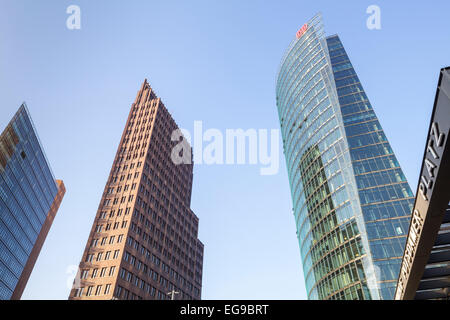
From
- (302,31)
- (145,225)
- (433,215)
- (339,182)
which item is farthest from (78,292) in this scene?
(302,31)

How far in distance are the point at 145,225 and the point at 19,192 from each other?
40.4m

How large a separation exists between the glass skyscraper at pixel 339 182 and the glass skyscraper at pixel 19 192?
2811 inches

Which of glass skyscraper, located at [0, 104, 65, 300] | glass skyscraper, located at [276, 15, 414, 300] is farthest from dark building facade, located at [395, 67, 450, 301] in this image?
glass skyscraper, located at [0, 104, 65, 300]

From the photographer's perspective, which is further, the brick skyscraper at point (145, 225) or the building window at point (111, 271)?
the brick skyscraper at point (145, 225)

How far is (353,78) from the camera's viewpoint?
7475 centimetres

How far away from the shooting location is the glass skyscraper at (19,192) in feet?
261

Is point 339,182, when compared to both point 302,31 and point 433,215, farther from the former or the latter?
point 302,31

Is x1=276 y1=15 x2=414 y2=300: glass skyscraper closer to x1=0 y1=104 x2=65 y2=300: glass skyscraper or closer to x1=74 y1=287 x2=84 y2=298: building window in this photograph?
x1=74 y1=287 x2=84 y2=298: building window

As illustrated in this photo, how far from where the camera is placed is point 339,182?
5888cm

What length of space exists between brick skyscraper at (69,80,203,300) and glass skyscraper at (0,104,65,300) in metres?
24.9

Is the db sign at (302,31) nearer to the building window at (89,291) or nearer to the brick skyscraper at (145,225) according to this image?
the brick skyscraper at (145,225)

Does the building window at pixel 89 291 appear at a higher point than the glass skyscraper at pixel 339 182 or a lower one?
lower

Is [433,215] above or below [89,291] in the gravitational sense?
below

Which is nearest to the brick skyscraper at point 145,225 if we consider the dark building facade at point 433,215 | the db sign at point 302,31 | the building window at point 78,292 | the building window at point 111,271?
the building window at point 111,271
